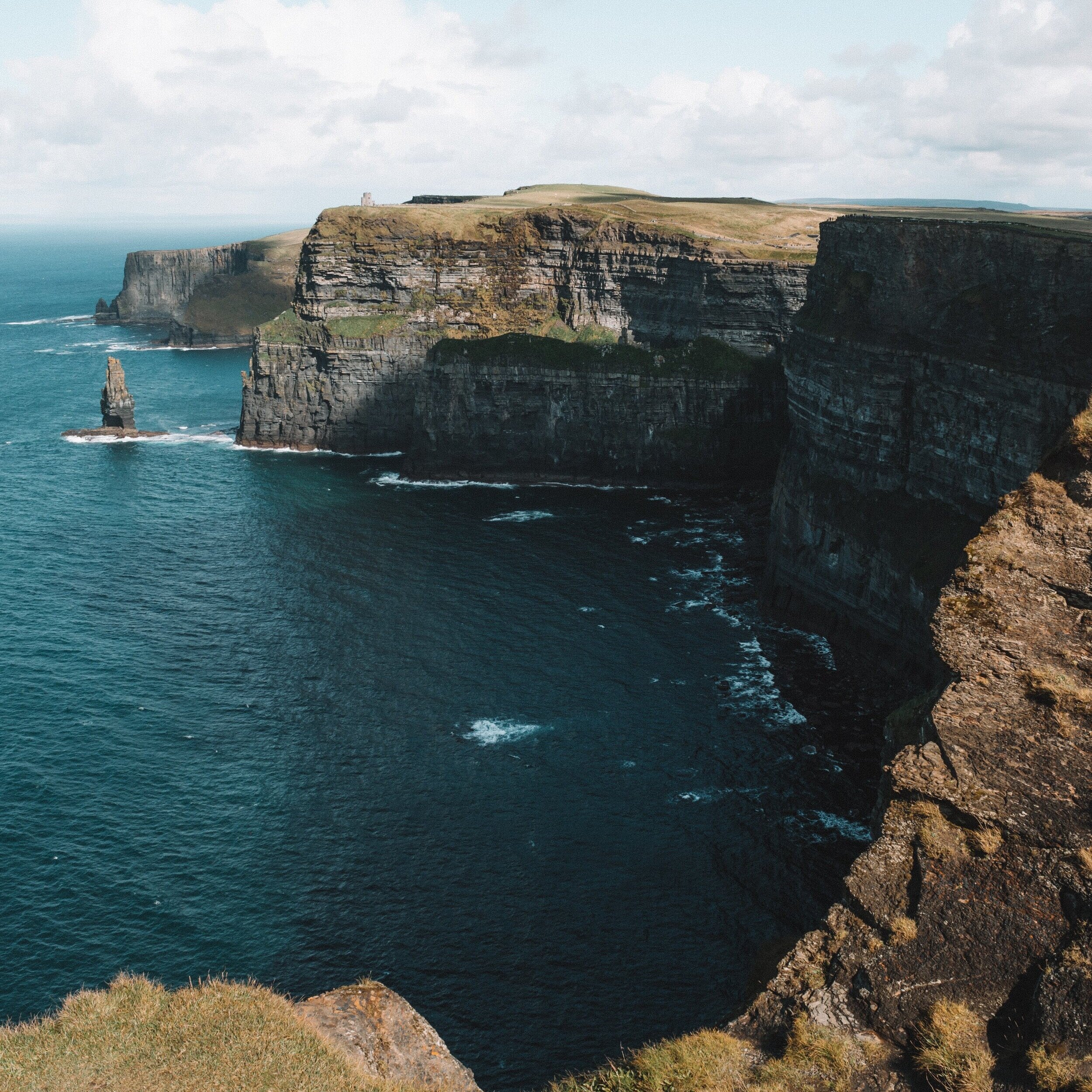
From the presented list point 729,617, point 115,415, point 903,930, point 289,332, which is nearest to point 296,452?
point 289,332

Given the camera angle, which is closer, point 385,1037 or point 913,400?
point 385,1037

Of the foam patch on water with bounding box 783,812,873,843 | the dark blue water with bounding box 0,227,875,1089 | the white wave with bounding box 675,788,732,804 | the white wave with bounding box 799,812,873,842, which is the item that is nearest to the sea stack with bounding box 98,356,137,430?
the dark blue water with bounding box 0,227,875,1089

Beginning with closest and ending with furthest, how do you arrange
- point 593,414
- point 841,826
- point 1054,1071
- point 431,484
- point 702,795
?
point 1054,1071
point 841,826
point 702,795
point 431,484
point 593,414

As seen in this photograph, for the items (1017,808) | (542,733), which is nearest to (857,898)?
(1017,808)

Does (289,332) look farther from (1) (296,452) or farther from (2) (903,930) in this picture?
(2) (903,930)

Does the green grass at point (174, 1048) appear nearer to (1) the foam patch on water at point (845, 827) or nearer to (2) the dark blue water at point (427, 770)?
(2) the dark blue water at point (427, 770)

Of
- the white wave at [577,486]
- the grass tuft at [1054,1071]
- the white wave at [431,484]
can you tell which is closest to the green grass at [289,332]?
the white wave at [431,484]
